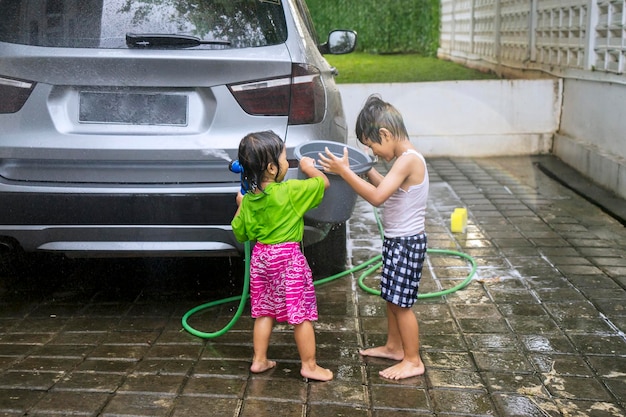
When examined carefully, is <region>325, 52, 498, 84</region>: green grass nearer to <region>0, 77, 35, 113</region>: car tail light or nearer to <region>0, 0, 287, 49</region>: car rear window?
<region>0, 0, 287, 49</region>: car rear window

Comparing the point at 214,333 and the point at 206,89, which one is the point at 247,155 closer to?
the point at 206,89

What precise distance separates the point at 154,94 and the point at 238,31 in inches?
21.6

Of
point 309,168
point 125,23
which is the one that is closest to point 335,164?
point 309,168

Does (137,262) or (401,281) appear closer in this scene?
(401,281)

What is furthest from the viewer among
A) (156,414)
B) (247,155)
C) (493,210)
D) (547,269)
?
(493,210)

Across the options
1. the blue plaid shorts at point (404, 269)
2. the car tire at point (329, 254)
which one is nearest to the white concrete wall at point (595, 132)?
the car tire at point (329, 254)

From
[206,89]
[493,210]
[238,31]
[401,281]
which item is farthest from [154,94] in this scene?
[493,210]

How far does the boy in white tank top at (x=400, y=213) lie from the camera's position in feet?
11.8

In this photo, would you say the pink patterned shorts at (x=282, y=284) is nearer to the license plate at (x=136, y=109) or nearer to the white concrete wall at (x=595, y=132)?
the license plate at (x=136, y=109)

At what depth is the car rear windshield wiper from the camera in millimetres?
4090

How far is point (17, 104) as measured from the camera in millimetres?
4074

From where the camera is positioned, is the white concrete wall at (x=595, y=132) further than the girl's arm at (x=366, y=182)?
Yes

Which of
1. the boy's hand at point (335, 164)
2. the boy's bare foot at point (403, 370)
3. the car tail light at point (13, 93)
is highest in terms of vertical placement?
the car tail light at point (13, 93)

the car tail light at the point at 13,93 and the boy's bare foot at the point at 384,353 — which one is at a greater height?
the car tail light at the point at 13,93
